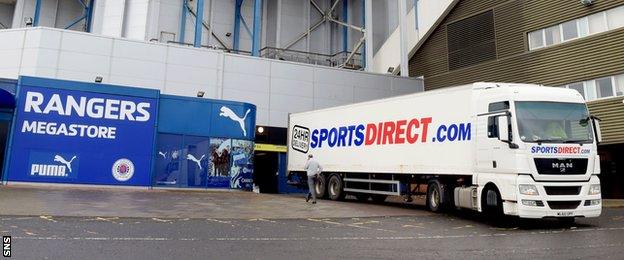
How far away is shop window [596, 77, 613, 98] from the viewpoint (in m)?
22.0

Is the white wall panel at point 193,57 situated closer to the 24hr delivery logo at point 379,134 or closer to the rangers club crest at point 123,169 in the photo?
the rangers club crest at point 123,169

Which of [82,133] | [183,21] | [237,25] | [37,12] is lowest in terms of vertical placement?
[82,133]

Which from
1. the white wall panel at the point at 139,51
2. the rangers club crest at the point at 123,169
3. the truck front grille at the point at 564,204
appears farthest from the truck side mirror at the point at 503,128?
the white wall panel at the point at 139,51

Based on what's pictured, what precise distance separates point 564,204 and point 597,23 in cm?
1628

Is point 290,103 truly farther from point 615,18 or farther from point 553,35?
point 615,18

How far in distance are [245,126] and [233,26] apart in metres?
17.4

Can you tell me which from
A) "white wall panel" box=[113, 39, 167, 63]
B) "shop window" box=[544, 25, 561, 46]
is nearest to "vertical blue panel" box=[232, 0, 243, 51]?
"white wall panel" box=[113, 39, 167, 63]

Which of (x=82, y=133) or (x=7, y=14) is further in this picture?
(x=7, y=14)

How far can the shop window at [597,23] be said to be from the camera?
22453mm

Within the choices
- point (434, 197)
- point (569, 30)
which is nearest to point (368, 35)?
point (569, 30)

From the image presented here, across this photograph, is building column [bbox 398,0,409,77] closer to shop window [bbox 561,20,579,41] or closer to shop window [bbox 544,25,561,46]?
shop window [bbox 544,25,561,46]

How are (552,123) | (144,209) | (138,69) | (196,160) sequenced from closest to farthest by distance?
(552,123) → (144,209) → (196,160) → (138,69)

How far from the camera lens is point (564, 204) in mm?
10602

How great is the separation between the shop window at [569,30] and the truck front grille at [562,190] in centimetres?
1619
